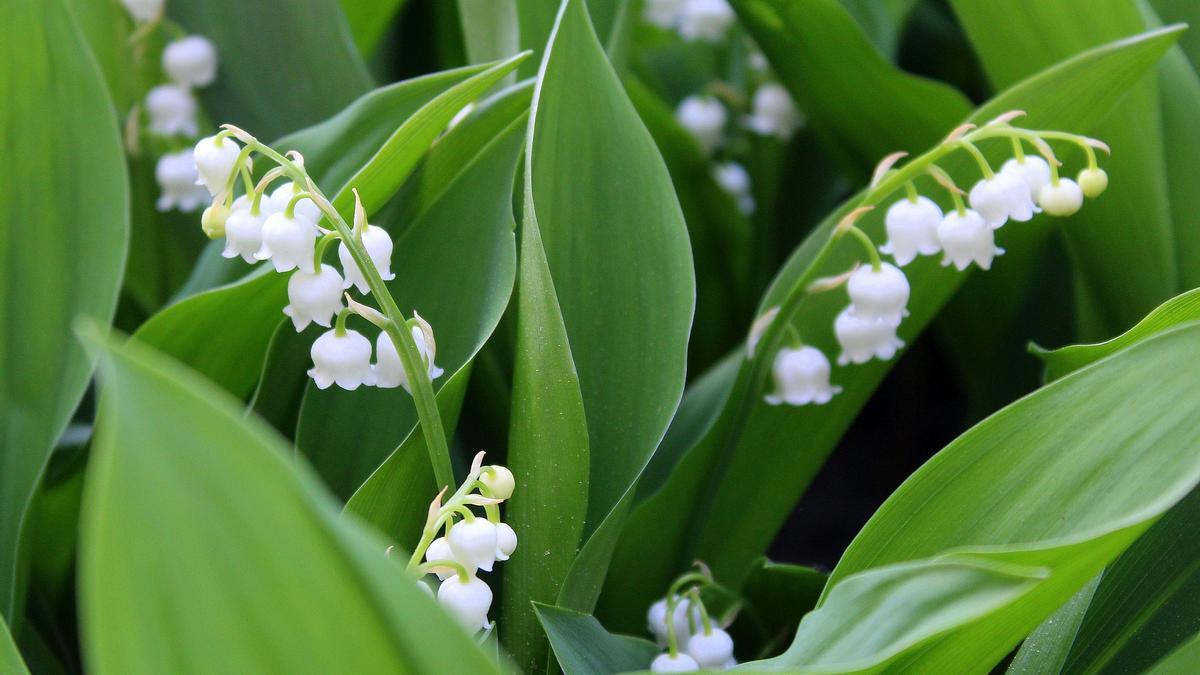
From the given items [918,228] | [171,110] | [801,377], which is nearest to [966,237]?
[918,228]

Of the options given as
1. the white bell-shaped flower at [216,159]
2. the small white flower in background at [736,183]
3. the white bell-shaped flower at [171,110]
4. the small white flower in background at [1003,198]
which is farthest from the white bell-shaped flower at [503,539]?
the small white flower in background at [736,183]

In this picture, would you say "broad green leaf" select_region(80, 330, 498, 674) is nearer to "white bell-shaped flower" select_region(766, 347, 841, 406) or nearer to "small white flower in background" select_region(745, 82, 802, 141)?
"white bell-shaped flower" select_region(766, 347, 841, 406)

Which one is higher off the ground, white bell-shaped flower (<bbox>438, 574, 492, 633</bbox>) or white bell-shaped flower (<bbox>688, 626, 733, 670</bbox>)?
white bell-shaped flower (<bbox>438, 574, 492, 633</bbox>)

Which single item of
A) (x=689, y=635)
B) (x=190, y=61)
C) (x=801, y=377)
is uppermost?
(x=190, y=61)

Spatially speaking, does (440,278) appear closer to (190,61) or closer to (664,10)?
(190,61)

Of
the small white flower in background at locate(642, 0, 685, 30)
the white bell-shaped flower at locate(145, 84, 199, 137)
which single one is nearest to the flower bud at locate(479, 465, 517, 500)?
the white bell-shaped flower at locate(145, 84, 199, 137)

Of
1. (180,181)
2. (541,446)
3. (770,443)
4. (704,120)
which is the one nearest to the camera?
(541,446)
